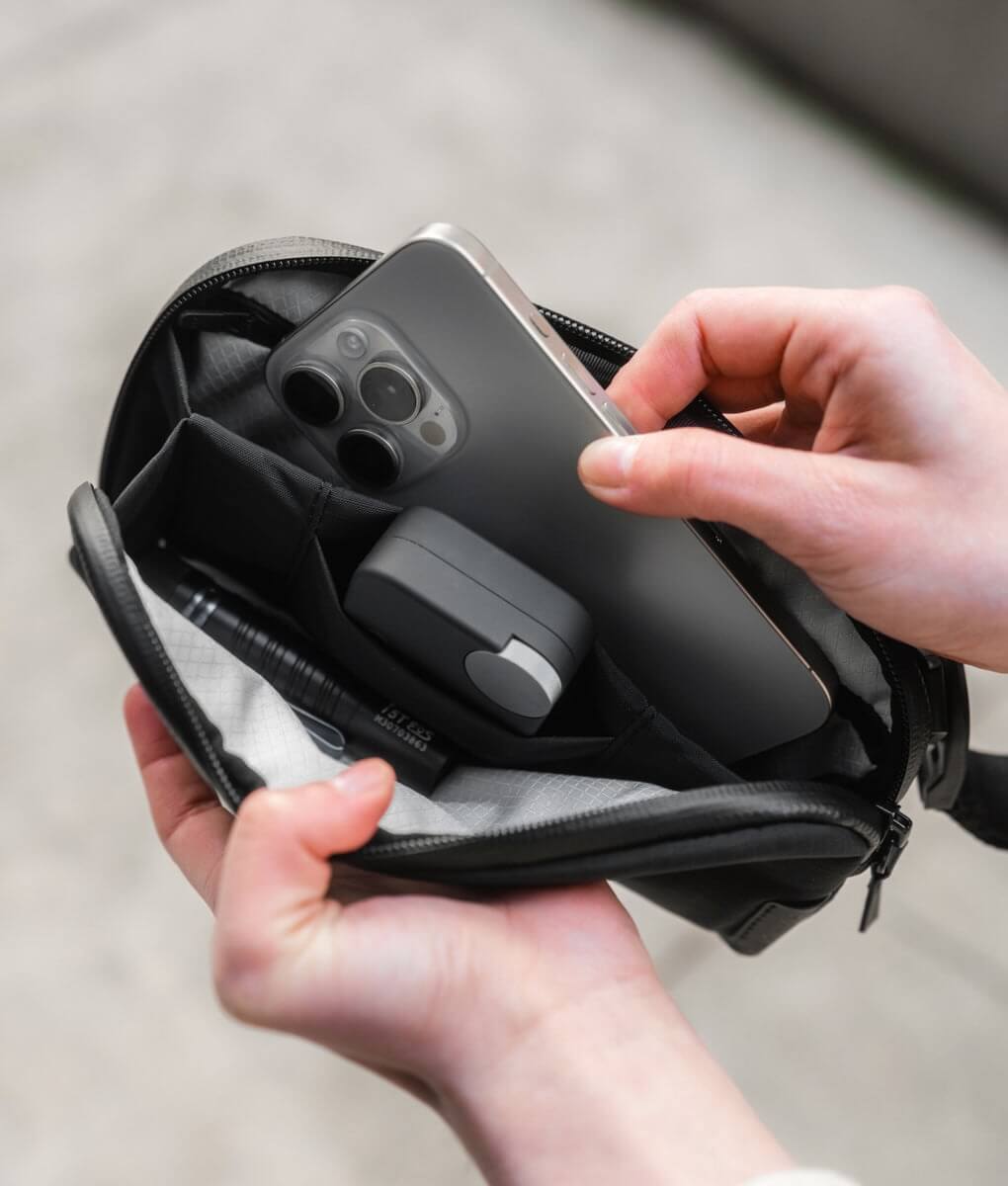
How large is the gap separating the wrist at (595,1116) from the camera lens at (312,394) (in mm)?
358

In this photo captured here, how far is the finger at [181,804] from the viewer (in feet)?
2.19

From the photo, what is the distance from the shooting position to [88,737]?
0.96m

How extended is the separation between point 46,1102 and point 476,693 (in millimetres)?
547

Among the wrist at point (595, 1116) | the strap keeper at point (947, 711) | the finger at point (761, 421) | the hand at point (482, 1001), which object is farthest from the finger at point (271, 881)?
the finger at point (761, 421)

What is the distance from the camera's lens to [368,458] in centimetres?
64

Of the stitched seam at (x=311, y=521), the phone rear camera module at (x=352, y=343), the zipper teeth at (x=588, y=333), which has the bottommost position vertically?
the stitched seam at (x=311, y=521)

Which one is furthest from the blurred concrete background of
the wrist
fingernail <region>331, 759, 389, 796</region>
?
fingernail <region>331, 759, 389, 796</region>

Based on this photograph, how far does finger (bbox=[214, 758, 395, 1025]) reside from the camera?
0.50 m

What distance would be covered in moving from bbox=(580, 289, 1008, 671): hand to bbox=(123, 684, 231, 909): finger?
32cm

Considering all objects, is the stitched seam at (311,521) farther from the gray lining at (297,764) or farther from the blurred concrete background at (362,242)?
the blurred concrete background at (362,242)

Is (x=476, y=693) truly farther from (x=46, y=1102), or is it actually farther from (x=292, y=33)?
(x=292, y=33)

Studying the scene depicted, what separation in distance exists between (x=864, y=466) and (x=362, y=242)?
2.62ft

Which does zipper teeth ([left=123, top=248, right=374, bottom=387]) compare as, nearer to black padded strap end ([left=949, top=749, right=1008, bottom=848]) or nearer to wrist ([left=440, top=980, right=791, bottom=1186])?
wrist ([left=440, top=980, right=791, bottom=1186])

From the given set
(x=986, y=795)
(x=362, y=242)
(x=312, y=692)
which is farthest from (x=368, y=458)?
(x=362, y=242)
